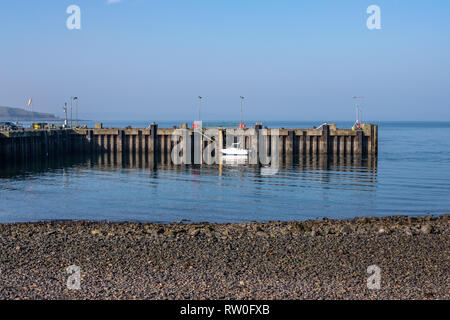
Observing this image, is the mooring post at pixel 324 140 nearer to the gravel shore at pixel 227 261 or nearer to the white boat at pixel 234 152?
the white boat at pixel 234 152

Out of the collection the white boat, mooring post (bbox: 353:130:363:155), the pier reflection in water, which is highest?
mooring post (bbox: 353:130:363:155)

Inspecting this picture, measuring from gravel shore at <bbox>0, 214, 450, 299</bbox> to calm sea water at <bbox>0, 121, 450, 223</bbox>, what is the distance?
7.49m

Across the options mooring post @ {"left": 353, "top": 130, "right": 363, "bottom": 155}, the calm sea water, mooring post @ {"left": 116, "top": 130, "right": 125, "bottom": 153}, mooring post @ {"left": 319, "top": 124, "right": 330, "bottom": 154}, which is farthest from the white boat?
mooring post @ {"left": 116, "top": 130, "right": 125, "bottom": 153}

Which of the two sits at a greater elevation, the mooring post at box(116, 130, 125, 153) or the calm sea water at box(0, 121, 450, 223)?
the mooring post at box(116, 130, 125, 153)

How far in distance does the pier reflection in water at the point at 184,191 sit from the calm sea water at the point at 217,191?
0.06 meters

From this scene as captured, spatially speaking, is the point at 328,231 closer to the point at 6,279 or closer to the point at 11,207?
the point at 6,279

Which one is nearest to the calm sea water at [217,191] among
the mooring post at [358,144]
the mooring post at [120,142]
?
the mooring post at [358,144]

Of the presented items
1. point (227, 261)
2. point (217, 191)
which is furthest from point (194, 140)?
point (227, 261)

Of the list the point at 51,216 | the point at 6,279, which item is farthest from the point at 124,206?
the point at 6,279

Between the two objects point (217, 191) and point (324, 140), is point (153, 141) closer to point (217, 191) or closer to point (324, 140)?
point (324, 140)

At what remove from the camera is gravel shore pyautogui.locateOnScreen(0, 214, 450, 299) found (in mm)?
14742

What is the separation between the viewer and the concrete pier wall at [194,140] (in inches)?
2977

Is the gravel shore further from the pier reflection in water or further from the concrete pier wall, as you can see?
the concrete pier wall

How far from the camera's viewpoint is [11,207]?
114ft
